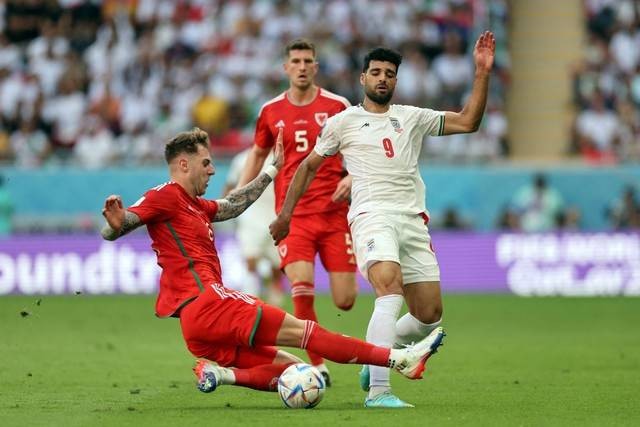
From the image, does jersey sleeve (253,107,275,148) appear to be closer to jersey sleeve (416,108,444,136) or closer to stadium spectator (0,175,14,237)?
jersey sleeve (416,108,444,136)

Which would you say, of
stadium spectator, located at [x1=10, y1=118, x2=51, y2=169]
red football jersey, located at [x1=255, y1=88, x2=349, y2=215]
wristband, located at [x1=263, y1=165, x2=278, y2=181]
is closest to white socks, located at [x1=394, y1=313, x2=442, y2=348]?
wristband, located at [x1=263, y1=165, x2=278, y2=181]

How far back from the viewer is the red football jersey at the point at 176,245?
31.1 feet

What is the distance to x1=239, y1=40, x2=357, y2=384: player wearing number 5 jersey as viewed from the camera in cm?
1170

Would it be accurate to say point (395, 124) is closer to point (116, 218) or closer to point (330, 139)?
point (330, 139)

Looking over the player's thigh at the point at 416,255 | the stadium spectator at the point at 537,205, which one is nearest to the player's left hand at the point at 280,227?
the player's thigh at the point at 416,255

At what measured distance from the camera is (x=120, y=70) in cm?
2714

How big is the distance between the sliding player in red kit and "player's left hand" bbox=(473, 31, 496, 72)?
207 cm

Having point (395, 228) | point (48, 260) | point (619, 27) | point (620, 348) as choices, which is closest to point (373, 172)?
point (395, 228)

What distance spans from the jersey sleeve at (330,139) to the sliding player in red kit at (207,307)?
95cm

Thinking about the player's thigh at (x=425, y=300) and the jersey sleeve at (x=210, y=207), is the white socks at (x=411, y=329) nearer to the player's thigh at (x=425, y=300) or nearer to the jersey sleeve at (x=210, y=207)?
the player's thigh at (x=425, y=300)

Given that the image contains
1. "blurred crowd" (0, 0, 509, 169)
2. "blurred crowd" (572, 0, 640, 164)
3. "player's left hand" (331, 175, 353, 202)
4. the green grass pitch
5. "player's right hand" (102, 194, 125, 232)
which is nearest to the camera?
"player's right hand" (102, 194, 125, 232)

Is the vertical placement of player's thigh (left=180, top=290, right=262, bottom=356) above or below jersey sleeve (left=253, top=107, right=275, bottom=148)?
below

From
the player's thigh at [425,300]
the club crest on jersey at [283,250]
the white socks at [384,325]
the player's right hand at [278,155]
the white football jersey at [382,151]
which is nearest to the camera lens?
the white socks at [384,325]

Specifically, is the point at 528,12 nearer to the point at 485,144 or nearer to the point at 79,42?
the point at 485,144
